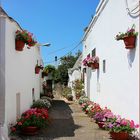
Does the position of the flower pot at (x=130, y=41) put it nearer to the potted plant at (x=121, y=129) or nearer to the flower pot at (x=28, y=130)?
the potted plant at (x=121, y=129)

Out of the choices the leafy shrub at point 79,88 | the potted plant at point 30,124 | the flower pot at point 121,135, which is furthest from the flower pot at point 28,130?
the leafy shrub at point 79,88

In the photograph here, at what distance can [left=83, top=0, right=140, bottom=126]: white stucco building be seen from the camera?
27.1 feet

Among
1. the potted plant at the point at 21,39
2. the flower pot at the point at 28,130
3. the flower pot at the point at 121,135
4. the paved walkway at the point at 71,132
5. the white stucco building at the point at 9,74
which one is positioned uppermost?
the potted plant at the point at 21,39

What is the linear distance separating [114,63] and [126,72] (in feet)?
5.73

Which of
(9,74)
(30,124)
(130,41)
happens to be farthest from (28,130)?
(130,41)

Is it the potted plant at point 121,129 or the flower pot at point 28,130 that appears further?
the flower pot at point 28,130

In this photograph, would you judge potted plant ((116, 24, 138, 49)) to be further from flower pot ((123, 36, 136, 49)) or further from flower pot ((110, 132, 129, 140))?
flower pot ((110, 132, 129, 140))

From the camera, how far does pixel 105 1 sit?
42.2ft

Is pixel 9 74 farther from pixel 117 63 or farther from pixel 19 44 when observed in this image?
pixel 117 63

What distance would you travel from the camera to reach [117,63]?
33.7 ft

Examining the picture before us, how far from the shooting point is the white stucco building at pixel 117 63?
8.26 m

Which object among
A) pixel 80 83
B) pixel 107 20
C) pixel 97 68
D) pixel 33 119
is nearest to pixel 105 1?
pixel 107 20

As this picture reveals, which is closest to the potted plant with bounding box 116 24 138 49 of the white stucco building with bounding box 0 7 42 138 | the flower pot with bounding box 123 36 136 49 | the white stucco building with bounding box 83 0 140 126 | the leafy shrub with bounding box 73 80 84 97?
the flower pot with bounding box 123 36 136 49

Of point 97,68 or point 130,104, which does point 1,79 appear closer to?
point 130,104
